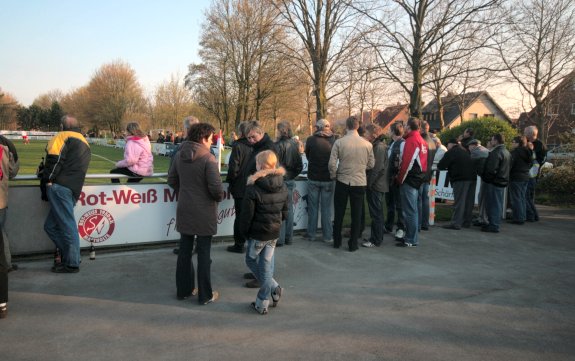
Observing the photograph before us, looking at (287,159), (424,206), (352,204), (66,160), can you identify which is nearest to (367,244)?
(352,204)

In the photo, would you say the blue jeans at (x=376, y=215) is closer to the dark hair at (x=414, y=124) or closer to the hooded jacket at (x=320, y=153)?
the hooded jacket at (x=320, y=153)

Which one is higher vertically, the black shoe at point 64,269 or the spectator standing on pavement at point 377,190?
the spectator standing on pavement at point 377,190

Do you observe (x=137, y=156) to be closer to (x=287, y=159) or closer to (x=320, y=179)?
(x=287, y=159)

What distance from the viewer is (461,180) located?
9070mm

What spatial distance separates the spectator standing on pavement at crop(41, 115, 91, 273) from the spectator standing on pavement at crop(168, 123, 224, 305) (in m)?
1.62

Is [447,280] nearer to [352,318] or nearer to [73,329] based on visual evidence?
[352,318]

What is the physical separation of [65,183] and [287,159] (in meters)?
3.30

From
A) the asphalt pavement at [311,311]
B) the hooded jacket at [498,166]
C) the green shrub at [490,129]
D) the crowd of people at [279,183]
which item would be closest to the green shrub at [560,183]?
the green shrub at [490,129]

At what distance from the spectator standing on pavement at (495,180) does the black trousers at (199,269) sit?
6.55 metres

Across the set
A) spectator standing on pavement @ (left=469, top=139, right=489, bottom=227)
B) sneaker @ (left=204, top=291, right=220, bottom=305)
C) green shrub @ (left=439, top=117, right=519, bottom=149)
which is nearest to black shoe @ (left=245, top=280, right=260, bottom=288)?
sneaker @ (left=204, top=291, right=220, bottom=305)

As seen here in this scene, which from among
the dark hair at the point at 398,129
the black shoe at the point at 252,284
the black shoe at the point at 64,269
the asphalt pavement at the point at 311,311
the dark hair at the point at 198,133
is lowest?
the asphalt pavement at the point at 311,311

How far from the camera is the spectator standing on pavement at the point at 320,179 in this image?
734 cm

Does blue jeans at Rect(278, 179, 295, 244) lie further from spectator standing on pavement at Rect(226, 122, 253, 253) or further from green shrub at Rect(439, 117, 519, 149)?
green shrub at Rect(439, 117, 519, 149)

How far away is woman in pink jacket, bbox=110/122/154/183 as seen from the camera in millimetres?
6543
